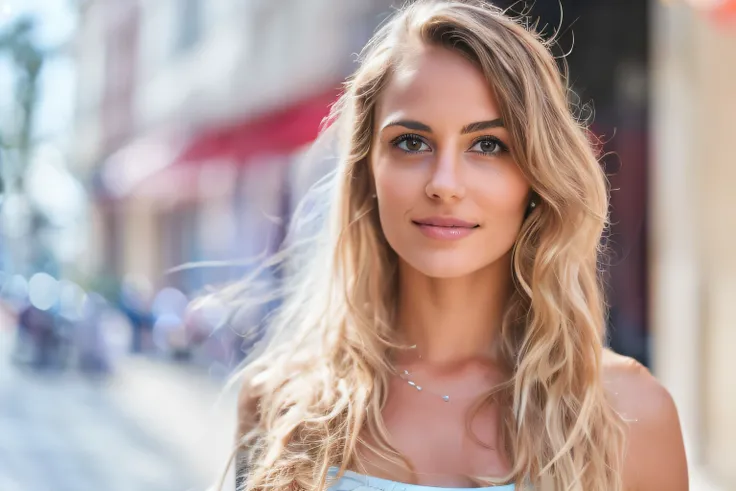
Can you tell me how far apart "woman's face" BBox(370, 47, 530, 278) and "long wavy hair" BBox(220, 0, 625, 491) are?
36 millimetres

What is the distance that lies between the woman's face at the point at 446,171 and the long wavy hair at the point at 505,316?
36 mm

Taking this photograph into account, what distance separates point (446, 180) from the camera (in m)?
1.54

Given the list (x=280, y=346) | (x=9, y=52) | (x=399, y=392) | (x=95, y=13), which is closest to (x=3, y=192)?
(x=9, y=52)

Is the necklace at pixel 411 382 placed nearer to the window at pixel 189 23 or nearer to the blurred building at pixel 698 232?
the blurred building at pixel 698 232

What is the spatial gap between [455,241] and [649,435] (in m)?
0.50

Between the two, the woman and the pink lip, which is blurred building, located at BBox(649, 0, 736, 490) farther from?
the pink lip

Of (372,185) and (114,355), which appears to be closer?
(372,185)

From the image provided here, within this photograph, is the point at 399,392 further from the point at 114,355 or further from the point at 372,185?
the point at 114,355

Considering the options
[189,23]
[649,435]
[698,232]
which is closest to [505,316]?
[649,435]

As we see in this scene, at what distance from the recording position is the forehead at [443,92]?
1.57 m

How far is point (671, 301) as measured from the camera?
17.3 feet

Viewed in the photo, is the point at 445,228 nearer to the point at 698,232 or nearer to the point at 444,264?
the point at 444,264

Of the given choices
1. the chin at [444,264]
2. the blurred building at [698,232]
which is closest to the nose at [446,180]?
the chin at [444,264]

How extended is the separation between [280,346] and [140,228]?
13.9 metres
